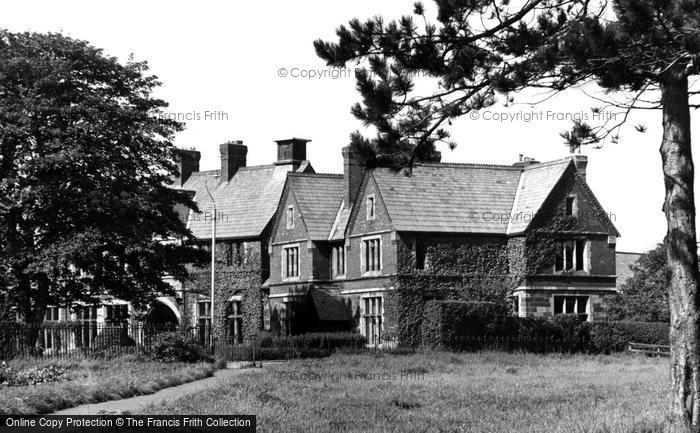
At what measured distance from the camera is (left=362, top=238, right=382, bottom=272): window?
176 ft

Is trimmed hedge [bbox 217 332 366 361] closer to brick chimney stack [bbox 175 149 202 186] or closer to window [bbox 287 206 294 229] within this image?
window [bbox 287 206 294 229]

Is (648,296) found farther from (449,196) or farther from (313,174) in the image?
(313,174)

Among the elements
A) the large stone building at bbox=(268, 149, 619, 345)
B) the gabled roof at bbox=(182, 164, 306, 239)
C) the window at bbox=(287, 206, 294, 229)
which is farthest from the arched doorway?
the large stone building at bbox=(268, 149, 619, 345)

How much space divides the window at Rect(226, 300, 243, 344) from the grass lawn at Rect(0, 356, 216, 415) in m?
26.7

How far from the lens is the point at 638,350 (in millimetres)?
48375

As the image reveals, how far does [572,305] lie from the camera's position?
5509cm

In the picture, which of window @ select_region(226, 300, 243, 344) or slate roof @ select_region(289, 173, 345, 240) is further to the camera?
window @ select_region(226, 300, 243, 344)

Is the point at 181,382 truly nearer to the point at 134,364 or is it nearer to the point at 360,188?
the point at 134,364

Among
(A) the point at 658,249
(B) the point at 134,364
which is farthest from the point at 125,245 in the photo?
(A) the point at 658,249

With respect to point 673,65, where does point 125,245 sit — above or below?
below

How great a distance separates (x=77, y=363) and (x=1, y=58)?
41.7 feet

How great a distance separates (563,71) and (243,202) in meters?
50.7

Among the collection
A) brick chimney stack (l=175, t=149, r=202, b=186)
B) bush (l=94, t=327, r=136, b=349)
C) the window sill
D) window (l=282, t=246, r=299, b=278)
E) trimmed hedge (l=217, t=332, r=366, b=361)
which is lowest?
trimmed hedge (l=217, t=332, r=366, b=361)

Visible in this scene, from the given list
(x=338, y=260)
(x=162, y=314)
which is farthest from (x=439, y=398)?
(x=162, y=314)
